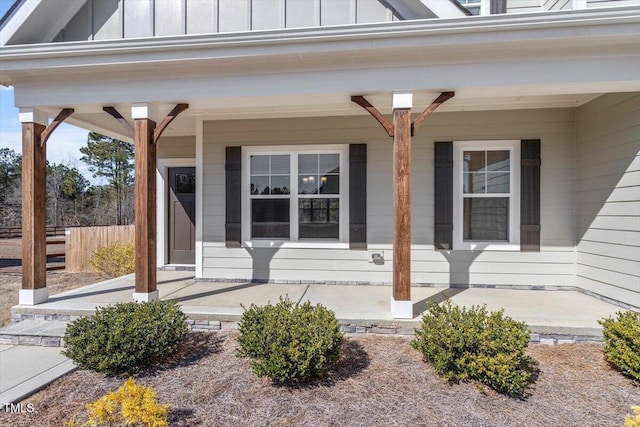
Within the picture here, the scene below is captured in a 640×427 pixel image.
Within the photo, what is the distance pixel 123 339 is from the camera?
113 inches

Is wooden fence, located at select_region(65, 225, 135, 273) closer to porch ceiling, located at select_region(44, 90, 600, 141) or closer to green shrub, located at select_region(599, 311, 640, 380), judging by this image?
porch ceiling, located at select_region(44, 90, 600, 141)

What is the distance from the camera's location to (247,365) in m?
3.07

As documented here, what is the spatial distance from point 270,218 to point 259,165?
88 cm

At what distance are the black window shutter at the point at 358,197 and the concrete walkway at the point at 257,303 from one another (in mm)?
761

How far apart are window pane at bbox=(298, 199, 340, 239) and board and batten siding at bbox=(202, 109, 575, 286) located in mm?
266

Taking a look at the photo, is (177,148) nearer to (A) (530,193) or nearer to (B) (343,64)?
(B) (343,64)

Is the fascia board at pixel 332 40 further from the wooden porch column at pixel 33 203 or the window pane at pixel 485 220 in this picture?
the window pane at pixel 485 220

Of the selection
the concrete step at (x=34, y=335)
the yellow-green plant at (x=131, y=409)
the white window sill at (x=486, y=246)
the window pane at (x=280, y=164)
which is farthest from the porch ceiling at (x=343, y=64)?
the yellow-green plant at (x=131, y=409)

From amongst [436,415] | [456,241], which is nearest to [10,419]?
[436,415]

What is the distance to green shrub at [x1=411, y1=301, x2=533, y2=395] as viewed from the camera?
261 cm

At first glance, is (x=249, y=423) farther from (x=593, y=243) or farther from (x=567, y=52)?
(x=593, y=243)

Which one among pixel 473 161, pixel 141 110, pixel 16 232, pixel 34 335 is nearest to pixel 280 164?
pixel 141 110

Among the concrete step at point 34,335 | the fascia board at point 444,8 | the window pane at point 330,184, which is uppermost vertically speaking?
the fascia board at point 444,8

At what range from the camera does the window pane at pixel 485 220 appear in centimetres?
505
